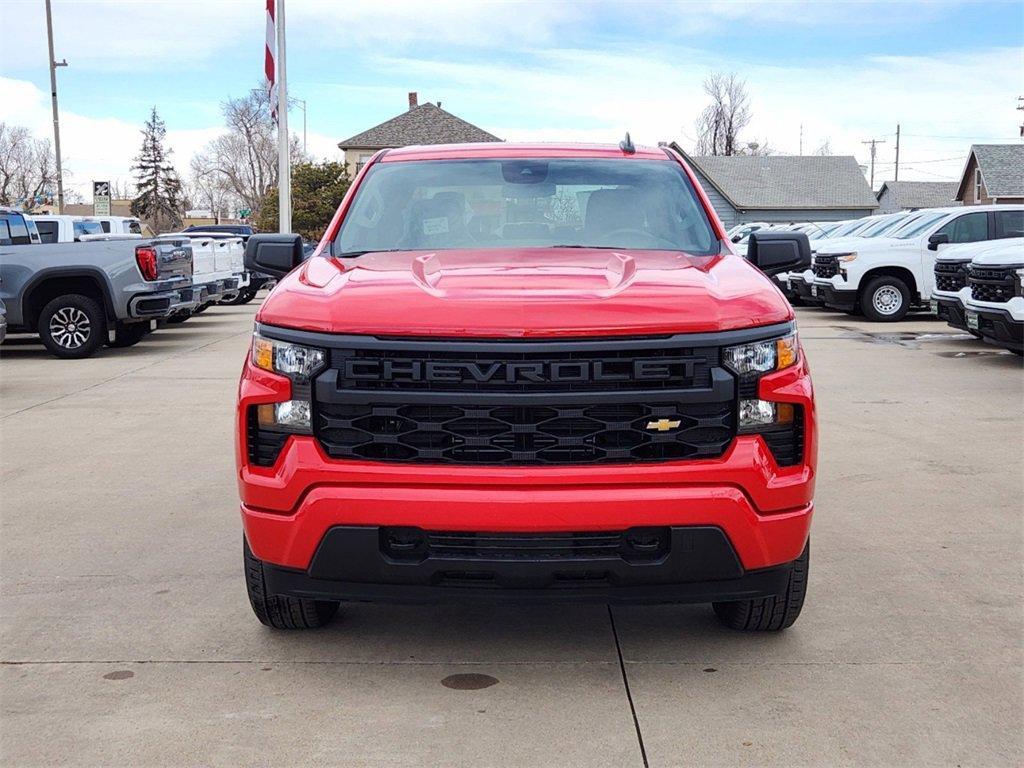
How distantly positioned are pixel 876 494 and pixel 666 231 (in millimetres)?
2525

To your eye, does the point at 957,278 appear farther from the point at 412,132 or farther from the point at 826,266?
the point at 412,132

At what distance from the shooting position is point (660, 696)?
3.89 metres

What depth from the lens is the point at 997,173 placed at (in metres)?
63.9

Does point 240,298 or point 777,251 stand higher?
point 777,251

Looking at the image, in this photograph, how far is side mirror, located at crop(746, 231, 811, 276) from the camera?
17.0ft

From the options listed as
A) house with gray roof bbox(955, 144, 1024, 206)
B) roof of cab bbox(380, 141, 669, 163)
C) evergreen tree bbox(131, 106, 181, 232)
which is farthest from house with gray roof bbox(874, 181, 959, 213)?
roof of cab bbox(380, 141, 669, 163)

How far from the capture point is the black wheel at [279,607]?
13.8 ft

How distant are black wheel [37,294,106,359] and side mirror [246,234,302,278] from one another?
9847 millimetres

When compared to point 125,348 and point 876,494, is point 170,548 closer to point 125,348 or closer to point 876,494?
point 876,494

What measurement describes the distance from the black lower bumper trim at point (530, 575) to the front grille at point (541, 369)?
1.55 feet

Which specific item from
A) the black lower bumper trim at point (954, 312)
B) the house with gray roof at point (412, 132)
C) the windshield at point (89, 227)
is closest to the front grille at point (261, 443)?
the black lower bumper trim at point (954, 312)

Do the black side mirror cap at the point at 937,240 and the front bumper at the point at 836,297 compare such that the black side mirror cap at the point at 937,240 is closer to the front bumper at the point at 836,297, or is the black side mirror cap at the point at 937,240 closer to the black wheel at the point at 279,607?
the front bumper at the point at 836,297

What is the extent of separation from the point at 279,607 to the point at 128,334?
1253cm

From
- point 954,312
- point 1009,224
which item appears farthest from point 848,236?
point 954,312
